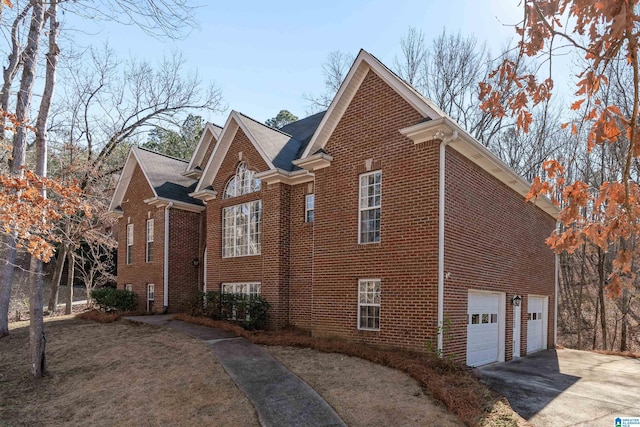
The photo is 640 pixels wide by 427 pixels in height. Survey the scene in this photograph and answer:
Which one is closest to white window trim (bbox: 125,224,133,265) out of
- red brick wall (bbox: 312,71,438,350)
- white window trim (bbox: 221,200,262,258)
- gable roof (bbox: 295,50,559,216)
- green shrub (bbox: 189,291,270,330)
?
green shrub (bbox: 189,291,270,330)

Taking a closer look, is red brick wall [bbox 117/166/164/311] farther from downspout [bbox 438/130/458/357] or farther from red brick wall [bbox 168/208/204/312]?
downspout [bbox 438/130/458/357]

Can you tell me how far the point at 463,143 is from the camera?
1047cm

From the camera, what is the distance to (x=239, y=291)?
15820mm

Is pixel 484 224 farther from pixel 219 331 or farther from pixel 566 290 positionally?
pixel 566 290

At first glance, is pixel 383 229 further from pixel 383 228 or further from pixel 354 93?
pixel 354 93

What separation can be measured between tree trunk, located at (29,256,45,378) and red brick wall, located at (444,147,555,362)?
9.76 meters

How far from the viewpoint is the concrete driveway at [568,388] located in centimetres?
769

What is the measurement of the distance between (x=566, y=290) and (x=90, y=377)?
27671 mm

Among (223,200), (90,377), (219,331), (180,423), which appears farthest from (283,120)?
(180,423)

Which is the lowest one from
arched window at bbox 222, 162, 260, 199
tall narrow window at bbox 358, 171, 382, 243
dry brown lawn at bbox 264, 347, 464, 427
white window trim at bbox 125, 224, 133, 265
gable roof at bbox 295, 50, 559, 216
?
dry brown lawn at bbox 264, 347, 464, 427

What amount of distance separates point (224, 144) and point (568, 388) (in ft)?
43.7

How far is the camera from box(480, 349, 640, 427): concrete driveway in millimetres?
7688

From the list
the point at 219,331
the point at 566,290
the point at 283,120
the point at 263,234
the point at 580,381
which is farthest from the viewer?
the point at 283,120

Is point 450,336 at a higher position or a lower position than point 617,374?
higher
